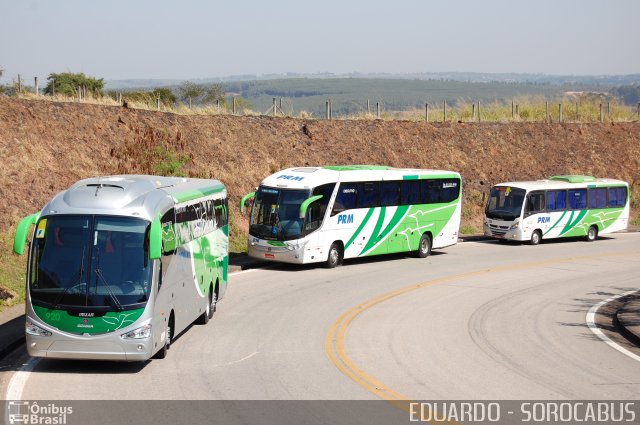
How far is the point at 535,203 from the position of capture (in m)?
39.3

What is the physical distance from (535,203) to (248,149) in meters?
13.4

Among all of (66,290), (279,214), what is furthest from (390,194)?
(66,290)

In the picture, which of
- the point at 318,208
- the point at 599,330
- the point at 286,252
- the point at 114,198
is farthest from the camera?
the point at 318,208

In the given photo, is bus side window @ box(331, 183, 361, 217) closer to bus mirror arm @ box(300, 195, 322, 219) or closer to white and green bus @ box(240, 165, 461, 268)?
white and green bus @ box(240, 165, 461, 268)

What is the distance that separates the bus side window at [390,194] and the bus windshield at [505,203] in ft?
27.8

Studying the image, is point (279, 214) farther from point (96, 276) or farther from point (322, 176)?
point (96, 276)

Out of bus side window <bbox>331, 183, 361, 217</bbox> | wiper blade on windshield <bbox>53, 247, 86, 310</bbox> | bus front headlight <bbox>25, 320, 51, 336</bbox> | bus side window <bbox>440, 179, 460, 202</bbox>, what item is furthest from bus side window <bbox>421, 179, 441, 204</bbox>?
bus front headlight <bbox>25, 320, 51, 336</bbox>

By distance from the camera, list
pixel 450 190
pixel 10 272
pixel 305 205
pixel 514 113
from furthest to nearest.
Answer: pixel 514 113
pixel 450 190
pixel 305 205
pixel 10 272

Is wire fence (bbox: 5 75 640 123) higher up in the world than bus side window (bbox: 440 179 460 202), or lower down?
higher up

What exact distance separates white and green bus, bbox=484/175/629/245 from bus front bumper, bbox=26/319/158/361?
26091mm

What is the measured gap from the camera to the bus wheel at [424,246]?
3362 centimetres

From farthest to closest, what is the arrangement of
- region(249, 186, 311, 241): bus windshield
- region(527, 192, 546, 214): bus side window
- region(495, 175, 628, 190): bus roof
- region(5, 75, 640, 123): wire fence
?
region(5, 75, 640, 123): wire fence → region(495, 175, 628, 190): bus roof → region(527, 192, 546, 214): bus side window → region(249, 186, 311, 241): bus windshield

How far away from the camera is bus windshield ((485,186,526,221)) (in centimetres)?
3894

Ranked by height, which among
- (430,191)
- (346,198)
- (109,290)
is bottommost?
(430,191)
